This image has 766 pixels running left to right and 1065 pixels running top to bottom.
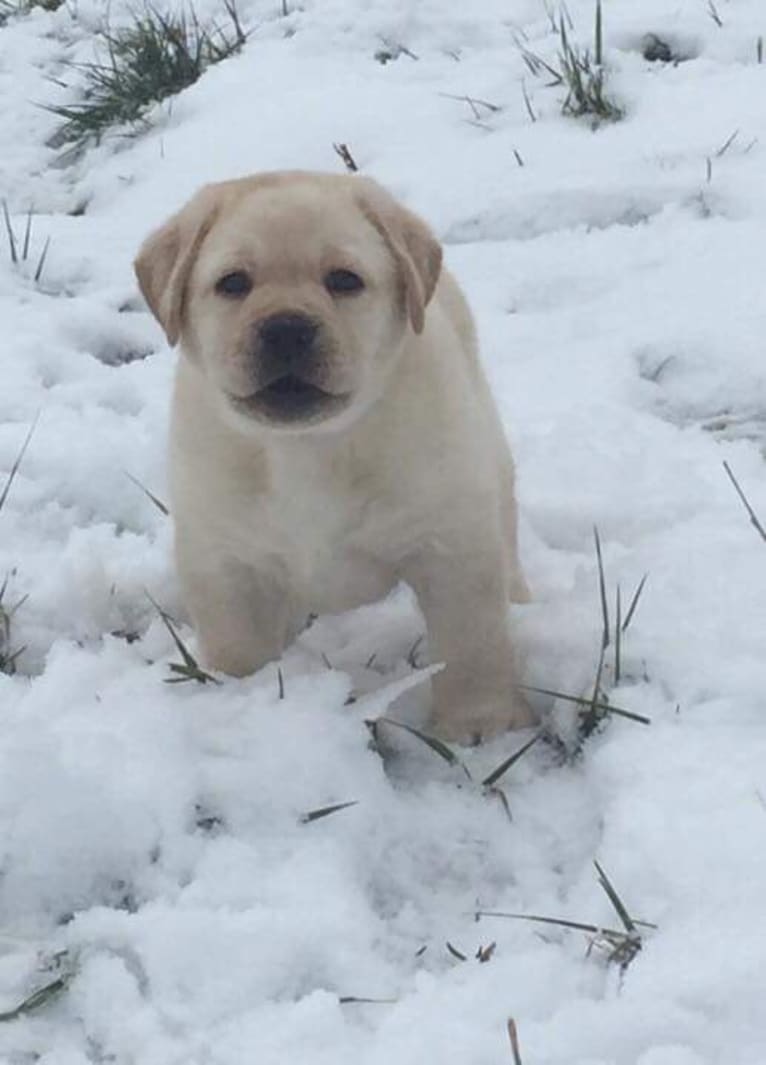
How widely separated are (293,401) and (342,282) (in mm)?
179

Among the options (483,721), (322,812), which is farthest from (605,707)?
(322,812)

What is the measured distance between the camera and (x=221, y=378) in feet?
6.80

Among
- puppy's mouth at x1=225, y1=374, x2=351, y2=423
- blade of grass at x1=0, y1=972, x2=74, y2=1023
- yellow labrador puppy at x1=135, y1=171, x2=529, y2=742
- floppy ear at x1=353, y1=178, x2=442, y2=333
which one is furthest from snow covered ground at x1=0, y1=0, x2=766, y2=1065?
floppy ear at x1=353, y1=178, x2=442, y2=333

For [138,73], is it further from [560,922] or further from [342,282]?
[560,922]

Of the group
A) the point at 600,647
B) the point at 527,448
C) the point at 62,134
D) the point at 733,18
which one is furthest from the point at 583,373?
the point at 62,134

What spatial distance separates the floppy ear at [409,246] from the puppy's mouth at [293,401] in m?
0.18

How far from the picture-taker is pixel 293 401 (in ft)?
6.74

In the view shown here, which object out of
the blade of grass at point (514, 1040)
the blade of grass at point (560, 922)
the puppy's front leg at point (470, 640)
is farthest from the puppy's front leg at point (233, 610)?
the blade of grass at point (514, 1040)

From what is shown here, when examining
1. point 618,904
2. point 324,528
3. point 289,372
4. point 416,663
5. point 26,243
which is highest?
point 289,372

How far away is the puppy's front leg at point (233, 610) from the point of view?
2354 mm

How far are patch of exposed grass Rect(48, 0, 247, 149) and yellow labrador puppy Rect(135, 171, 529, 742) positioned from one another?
7.63ft

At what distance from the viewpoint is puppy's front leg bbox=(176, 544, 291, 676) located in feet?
7.72

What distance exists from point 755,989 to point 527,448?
152cm

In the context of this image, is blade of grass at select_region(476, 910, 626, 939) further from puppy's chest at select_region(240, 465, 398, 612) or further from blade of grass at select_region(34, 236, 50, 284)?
blade of grass at select_region(34, 236, 50, 284)
